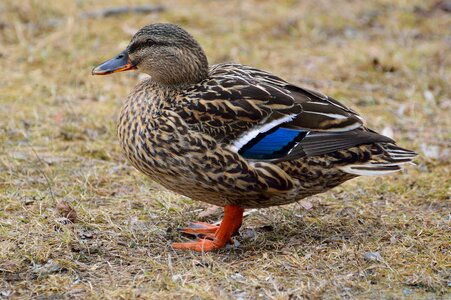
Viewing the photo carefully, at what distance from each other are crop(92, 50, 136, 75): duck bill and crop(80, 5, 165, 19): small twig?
4496 millimetres

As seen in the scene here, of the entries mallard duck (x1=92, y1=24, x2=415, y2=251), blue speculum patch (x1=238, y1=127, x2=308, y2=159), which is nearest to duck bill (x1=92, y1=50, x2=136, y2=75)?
mallard duck (x1=92, y1=24, x2=415, y2=251)

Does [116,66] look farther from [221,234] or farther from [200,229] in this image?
[221,234]

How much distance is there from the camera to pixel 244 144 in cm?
492

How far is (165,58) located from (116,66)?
349 mm

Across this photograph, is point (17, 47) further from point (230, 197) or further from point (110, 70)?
point (230, 197)

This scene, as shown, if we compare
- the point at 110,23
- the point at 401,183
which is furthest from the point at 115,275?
the point at 110,23

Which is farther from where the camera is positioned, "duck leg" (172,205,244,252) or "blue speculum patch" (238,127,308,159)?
"duck leg" (172,205,244,252)

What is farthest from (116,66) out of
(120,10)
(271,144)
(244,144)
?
(120,10)

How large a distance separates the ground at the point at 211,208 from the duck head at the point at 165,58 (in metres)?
0.95

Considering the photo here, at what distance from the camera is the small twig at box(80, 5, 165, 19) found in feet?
32.5

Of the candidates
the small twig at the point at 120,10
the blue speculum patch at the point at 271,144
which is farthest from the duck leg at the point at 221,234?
the small twig at the point at 120,10

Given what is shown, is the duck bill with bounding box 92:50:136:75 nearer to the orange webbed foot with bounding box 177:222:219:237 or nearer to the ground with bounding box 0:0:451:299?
the ground with bounding box 0:0:451:299

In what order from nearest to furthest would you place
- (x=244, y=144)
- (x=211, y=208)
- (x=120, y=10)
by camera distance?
(x=244, y=144), (x=211, y=208), (x=120, y=10)

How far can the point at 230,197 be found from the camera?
16.3ft
